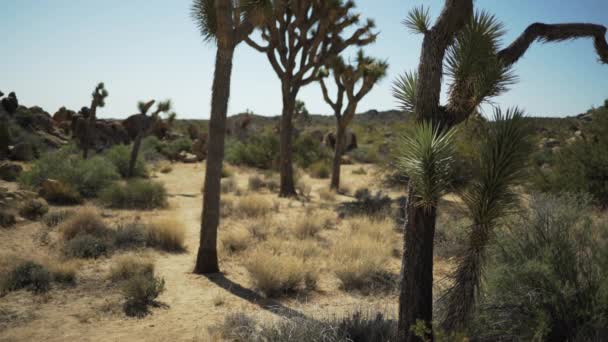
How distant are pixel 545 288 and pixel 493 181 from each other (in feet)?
4.83

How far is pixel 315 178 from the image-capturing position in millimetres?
20906

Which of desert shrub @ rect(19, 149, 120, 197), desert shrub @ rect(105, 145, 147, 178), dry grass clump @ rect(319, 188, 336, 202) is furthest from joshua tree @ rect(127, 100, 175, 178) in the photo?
dry grass clump @ rect(319, 188, 336, 202)

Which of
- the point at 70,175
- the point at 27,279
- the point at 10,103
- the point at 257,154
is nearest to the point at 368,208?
the point at 27,279

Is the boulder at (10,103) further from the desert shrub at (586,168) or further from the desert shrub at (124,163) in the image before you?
the desert shrub at (586,168)

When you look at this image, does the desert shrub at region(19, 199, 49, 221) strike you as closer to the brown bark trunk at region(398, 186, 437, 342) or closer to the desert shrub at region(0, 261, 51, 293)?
the desert shrub at region(0, 261, 51, 293)

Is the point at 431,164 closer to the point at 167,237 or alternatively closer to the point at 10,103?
the point at 167,237

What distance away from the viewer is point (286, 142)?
13.8m

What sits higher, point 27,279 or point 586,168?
point 586,168

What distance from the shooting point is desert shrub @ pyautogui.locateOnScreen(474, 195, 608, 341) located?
3.45 metres

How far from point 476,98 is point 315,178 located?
17641 mm

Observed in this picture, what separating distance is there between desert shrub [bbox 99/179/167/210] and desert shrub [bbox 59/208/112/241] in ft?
9.69

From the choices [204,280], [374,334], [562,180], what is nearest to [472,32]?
[374,334]

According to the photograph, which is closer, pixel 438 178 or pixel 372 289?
pixel 438 178

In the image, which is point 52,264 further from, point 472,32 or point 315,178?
point 315,178
